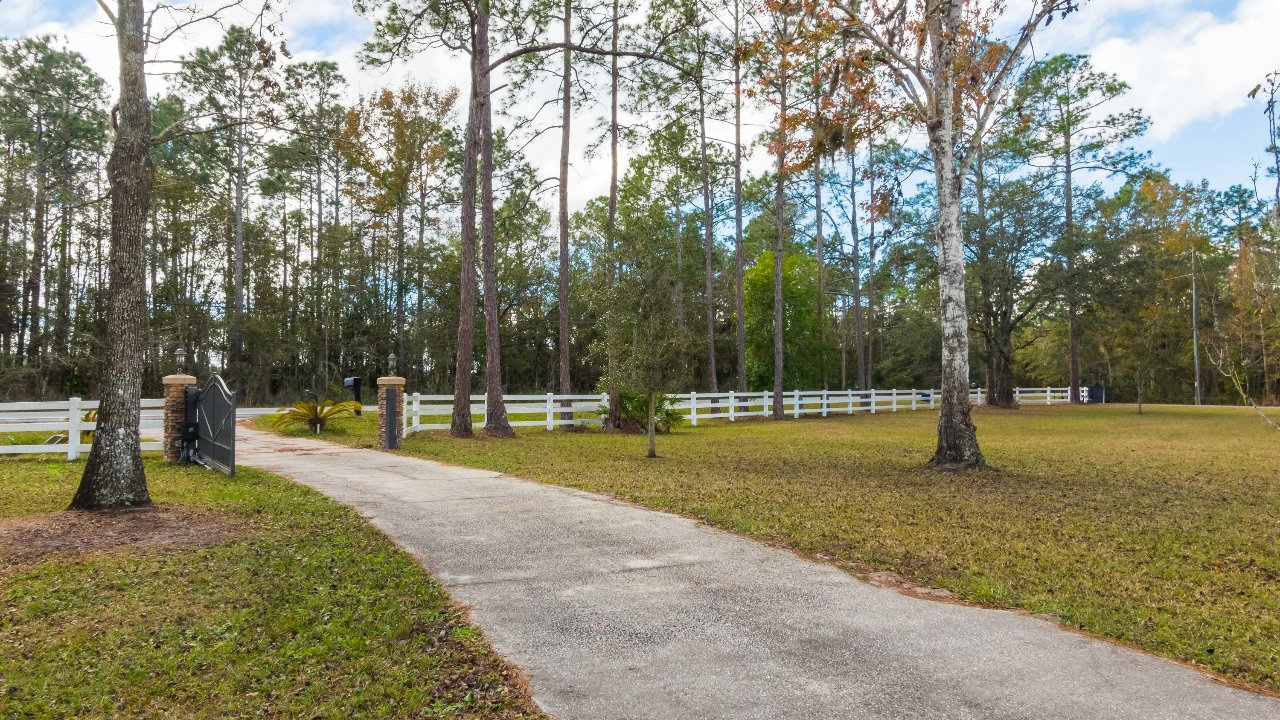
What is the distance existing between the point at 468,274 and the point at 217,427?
6.60 m

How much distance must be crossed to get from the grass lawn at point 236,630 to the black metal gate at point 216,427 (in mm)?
2876

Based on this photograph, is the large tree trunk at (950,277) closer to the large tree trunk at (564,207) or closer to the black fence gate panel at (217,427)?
the black fence gate panel at (217,427)

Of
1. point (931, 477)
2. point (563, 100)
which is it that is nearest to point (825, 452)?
point (931, 477)

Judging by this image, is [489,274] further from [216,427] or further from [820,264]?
[820,264]

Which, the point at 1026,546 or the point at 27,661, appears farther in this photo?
the point at 1026,546

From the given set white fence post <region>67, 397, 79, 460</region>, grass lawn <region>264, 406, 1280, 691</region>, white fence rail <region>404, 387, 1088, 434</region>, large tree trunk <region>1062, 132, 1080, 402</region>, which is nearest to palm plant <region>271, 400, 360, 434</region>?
white fence rail <region>404, 387, 1088, 434</region>

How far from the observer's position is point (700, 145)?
2516 centimetres

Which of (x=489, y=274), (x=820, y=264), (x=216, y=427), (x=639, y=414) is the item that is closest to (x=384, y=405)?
(x=216, y=427)

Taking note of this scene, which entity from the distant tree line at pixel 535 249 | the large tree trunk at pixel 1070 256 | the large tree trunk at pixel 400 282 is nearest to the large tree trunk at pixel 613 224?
the distant tree line at pixel 535 249

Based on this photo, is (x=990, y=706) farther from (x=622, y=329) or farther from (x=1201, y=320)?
(x=1201, y=320)

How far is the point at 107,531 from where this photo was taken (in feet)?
19.2

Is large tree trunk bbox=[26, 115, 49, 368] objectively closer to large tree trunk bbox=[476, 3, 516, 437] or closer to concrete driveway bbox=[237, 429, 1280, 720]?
large tree trunk bbox=[476, 3, 516, 437]

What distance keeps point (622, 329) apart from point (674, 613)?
11524 mm

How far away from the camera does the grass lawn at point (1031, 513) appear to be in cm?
389
